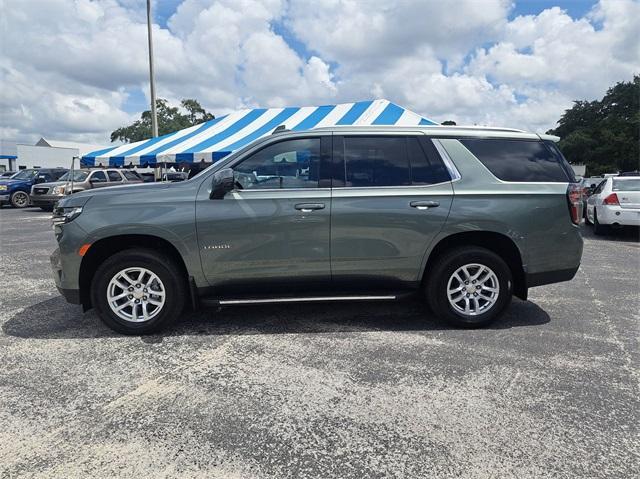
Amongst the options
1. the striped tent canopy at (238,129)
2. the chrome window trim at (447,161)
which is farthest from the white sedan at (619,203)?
the chrome window trim at (447,161)

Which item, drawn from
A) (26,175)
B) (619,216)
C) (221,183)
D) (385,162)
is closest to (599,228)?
(619,216)

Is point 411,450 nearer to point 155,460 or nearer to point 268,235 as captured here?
point 155,460

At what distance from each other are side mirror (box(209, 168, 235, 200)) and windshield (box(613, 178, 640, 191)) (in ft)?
32.6

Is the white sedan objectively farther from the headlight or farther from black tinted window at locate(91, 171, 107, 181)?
black tinted window at locate(91, 171, 107, 181)

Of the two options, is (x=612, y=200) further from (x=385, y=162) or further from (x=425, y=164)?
(x=385, y=162)

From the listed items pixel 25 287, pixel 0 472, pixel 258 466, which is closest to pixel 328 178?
pixel 258 466

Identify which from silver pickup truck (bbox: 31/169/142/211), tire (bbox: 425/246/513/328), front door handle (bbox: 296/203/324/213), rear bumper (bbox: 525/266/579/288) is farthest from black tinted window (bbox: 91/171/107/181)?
rear bumper (bbox: 525/266/579/288)

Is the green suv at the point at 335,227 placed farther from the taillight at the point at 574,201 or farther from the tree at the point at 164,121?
the tree at the point at 164,121

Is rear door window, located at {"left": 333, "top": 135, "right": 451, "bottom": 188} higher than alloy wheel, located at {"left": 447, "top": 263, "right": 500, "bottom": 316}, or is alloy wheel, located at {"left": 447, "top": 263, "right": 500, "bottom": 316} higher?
rear door window, located at {"left": 333, "top": 135, "right": 451, "bottom": 188}

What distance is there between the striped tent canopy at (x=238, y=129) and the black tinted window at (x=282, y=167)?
31.1 feet

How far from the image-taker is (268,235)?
4059mm

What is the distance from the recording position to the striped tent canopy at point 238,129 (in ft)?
45.5

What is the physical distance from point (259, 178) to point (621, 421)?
328cm

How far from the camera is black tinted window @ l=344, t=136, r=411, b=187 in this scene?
13.8ft
